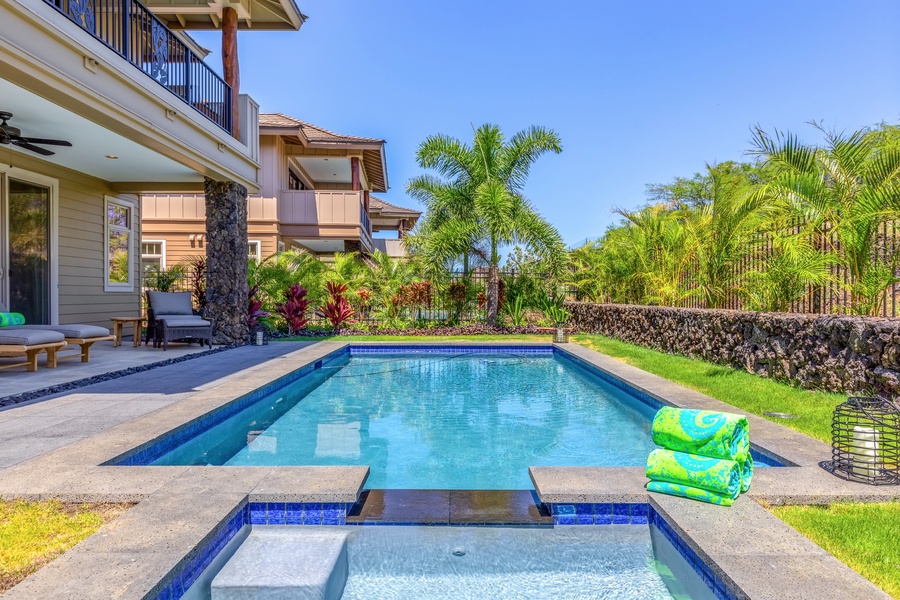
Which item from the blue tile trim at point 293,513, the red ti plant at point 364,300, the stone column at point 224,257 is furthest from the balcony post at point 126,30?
the red ti plant at point 364,300

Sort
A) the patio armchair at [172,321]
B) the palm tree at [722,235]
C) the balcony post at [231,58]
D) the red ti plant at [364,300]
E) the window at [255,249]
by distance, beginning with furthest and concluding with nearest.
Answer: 1. the window at [255,249]
2. the red ti plant at [364,300]
3. the balcony post at [231,58]
4. the patio armchair at [172,321]
5. the palm tree at [722,235]

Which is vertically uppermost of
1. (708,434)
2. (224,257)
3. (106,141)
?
(106,141)

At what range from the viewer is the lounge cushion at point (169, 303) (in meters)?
9.17

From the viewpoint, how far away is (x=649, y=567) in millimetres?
2467

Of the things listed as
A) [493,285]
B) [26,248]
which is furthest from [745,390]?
[26,248]

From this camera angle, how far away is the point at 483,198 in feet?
39.5

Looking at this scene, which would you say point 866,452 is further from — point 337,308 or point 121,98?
point 337,308

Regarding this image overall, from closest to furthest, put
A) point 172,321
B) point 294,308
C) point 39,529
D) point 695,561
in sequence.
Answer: point 695,561 → point 39,529 → point 172,321 → point 294,308

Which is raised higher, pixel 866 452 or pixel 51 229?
pixel 51 229

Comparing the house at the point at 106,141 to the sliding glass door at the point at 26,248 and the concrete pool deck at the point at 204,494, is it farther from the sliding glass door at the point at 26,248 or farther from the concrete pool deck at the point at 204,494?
the concrete pool deck at the point at 204,494

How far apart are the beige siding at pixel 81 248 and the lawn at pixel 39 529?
7.95 metres

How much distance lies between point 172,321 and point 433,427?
5.77m

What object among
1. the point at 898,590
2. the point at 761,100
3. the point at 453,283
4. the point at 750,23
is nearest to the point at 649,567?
the point at 898,590

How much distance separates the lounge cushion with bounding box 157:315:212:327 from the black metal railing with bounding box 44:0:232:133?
3.33 meters
